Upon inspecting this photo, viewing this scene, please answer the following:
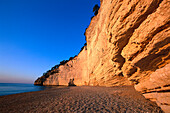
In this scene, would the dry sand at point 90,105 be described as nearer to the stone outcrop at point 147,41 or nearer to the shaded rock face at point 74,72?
the stone outcrop at point 147,41

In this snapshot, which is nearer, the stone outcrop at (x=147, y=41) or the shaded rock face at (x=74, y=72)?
the stone outcrop at (x=147, y=41)

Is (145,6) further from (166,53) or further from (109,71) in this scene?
(109,71)

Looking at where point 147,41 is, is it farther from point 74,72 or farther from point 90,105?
point 74,72

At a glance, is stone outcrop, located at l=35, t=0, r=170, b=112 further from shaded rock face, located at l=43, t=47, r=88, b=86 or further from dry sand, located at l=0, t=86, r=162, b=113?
shaded rock face, located at l=43, t=47, r=88, b=86

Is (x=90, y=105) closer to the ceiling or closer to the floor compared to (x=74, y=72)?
closer to the floor

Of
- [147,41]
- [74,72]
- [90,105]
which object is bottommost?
[90,105]

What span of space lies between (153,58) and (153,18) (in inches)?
112

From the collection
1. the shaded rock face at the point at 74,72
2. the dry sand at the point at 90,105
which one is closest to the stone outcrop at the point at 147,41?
the dry sand at the point at 90,105

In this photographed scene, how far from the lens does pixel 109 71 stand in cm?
1168

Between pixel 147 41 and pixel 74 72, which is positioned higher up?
pixel 147 41

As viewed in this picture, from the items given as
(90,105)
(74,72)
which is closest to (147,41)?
(90,105)

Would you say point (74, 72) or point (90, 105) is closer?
point (90, 105)

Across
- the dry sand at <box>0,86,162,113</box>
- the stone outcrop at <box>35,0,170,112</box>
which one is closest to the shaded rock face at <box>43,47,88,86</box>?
the dry sand at <box>0,86,162,113</box>

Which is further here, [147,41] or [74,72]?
[74,72]
